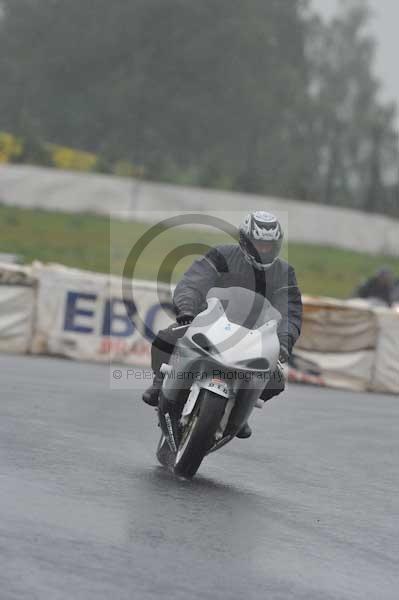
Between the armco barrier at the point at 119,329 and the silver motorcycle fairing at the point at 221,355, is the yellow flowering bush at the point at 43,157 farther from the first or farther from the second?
the silver motorcycle fairing at the point at 221,355

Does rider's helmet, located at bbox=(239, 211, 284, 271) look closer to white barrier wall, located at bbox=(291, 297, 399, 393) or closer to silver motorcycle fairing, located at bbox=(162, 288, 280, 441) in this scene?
silver motorcycle fairing, located at bbox=(162, 288, 280, 441)

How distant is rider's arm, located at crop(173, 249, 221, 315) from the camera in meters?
8.09

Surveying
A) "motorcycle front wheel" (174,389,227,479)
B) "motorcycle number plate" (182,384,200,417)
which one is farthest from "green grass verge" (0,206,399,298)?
"motorcycle number plate" (182,384,200,417)

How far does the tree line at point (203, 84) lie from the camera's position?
242 ft

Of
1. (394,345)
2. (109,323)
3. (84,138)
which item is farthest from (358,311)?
(84,138)

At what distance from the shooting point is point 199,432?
764 cm

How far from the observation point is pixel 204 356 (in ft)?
25.2

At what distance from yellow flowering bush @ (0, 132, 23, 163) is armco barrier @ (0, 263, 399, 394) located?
30562 millimetres

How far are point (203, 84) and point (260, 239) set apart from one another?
68505 millimetres

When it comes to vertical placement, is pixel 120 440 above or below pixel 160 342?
below

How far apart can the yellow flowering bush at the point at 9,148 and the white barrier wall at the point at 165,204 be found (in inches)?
259

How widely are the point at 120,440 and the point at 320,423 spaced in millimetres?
3950

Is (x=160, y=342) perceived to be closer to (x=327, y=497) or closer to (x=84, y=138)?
(x=327, y=497)

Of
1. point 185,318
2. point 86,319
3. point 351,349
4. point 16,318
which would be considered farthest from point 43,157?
point 185,318
